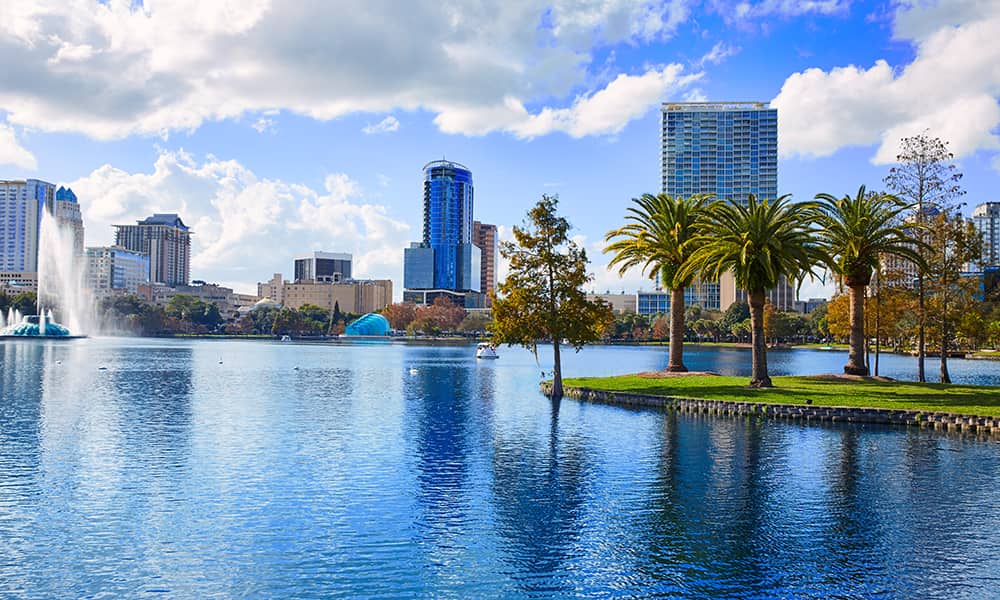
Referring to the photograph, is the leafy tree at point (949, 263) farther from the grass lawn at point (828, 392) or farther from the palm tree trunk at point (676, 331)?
the palm tree trunk at point (676, 331)

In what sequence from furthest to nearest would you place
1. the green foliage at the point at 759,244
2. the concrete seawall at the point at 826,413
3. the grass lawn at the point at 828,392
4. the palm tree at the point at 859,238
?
the palm tree at the point at 859,238 → the green foliage at the point at 759,244 → the grass lawn at the point at 828,392 → the concrete seawall at the point at 826,413

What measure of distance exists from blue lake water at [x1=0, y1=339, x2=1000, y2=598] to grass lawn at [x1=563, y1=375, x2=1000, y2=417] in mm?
6535

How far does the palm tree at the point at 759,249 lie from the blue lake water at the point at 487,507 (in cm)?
1439

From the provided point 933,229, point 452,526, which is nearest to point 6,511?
point 452,526

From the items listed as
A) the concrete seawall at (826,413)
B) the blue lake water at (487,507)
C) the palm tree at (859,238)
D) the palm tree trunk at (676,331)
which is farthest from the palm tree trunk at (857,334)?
the blue lake water at (487,507)

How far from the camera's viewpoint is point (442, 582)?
18766mm

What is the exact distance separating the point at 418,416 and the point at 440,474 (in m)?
18.5

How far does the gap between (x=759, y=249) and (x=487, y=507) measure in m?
36.9

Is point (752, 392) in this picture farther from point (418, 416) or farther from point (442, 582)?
point (442, 582)

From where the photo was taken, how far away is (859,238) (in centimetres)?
6172

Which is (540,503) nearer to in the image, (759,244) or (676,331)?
(759,244)

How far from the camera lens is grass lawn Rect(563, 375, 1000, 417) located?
154ft

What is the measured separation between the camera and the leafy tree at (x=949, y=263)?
64.2 meters

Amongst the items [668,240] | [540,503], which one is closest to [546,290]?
[668,240]
